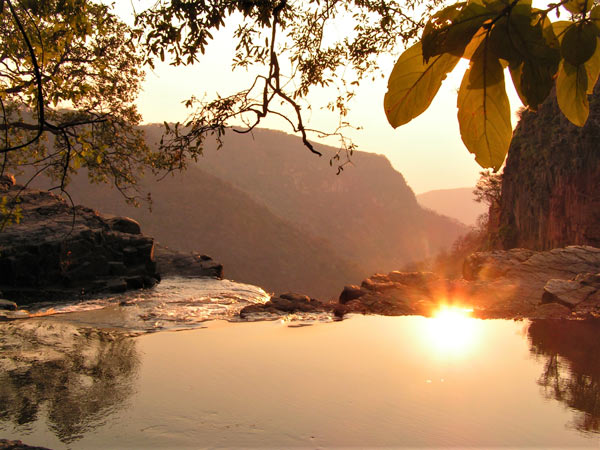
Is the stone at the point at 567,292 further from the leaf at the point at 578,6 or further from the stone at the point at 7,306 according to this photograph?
the stone at the point at 7,306

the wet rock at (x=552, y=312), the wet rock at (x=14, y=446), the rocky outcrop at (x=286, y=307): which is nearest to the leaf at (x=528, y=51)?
the wet rock at (x=14, y=446)

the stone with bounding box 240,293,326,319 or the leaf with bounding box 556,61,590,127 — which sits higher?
the leaf with bounding box 556,61,590,127

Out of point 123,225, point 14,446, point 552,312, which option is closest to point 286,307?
point 552,312

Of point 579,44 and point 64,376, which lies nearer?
point 579,44

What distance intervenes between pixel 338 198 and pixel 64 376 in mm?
91791

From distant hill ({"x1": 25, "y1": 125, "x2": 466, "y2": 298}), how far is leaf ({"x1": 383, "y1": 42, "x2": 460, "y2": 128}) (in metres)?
34.4

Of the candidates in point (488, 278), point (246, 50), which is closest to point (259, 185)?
point (488, 278)

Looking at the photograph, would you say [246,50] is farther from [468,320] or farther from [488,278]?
[488,278]

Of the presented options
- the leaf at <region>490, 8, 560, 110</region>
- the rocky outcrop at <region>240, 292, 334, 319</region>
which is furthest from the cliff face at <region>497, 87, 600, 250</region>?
the leaf at <region>490, 8, 560, 110</region>

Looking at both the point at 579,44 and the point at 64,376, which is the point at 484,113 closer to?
the point at 579,44

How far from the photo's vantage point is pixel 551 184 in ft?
57.0

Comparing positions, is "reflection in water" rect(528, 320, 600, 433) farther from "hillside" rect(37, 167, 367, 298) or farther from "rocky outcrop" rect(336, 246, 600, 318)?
"hillside" rect(37, 167, 367, 298)

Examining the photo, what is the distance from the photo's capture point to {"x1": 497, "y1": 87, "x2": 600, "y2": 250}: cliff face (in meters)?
15.3

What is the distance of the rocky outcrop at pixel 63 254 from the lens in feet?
38.9
